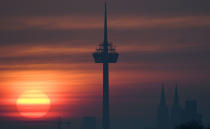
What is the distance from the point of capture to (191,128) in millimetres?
165375

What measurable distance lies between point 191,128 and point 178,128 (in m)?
4.59

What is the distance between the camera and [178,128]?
556 ft
